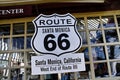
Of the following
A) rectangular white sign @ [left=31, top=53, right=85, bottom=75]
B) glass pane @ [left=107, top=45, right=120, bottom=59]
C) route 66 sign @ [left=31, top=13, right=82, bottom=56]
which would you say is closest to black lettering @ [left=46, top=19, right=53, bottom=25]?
route 66 sign @ [left=31, top=13, right=82, bottom=56]

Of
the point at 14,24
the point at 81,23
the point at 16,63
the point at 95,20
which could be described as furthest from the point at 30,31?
the point at 95,20

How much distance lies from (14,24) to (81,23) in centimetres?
106

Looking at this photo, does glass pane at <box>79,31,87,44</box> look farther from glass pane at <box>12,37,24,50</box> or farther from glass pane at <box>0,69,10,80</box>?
glass pane at <box>0,69,10,80</box>

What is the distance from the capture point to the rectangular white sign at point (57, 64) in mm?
2404

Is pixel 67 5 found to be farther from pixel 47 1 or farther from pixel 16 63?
pixel 16 63

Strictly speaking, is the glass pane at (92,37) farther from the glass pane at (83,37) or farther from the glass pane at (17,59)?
the glass pane at (17,59)

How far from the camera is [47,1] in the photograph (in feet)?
9.84

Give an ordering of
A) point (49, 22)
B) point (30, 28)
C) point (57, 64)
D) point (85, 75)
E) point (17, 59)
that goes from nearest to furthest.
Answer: point (57, 64) → point (49, 22) → point (85, 75) → point (17, 59) → point (30, 28)

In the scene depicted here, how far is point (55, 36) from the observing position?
99.1 inches

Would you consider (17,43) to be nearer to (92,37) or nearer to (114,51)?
(92,37)

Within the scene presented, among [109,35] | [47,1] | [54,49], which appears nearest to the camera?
[54,49]

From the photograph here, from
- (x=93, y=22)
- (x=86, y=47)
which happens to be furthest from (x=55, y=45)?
(x=93, y=22)

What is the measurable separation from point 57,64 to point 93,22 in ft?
3.71

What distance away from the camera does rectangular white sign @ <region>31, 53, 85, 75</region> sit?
2.40 meters
